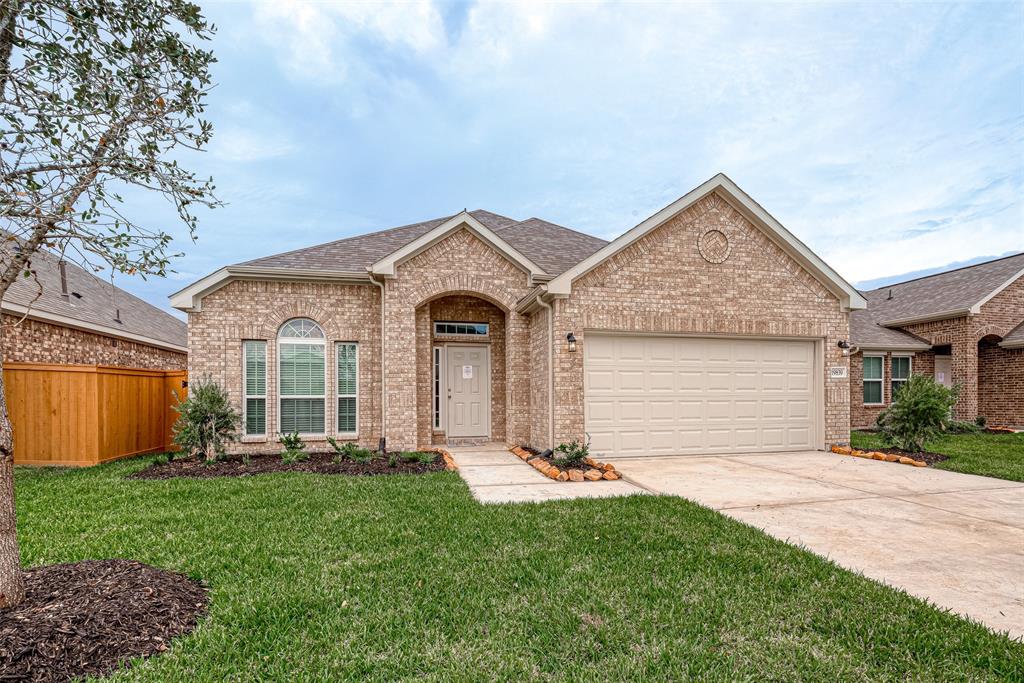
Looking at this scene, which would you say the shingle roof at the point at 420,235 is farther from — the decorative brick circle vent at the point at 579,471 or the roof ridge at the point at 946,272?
the roof ridge at the point at 946,272

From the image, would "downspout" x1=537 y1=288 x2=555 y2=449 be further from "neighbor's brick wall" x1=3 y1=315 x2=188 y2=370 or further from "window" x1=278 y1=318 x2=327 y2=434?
"neighbor's brick wall" x1=3 y1=315 x2=188 y2=370

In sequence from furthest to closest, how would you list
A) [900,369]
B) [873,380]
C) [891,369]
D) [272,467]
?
[900,369] → [891,369] → [873,380] → [272,467]

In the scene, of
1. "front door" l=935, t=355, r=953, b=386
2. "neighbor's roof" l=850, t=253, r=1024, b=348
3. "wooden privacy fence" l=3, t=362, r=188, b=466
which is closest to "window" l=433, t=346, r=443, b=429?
"wooden privacy fence" l=3, t=362, r=188, b=466

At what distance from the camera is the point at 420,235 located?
10703 mm

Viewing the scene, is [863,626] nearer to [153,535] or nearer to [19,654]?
[19,654]

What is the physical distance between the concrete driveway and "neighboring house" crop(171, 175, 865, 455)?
1321mm

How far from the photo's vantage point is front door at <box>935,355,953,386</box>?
16203 mm

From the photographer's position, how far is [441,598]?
3.47 metres

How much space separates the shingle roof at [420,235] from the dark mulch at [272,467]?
391 cm

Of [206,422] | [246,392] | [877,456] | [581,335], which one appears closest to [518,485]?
[581,335]

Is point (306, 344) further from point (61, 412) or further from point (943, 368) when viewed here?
point (943, 368)

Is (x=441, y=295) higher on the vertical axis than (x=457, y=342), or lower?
higher

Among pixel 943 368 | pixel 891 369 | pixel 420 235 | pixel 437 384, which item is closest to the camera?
pixel 420 235

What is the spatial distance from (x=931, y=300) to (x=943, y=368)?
2.50m
